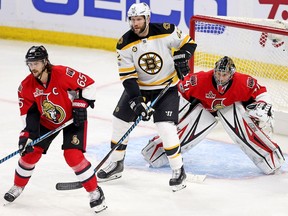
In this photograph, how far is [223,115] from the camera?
504 cm

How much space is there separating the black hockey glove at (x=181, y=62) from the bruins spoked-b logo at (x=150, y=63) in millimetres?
90

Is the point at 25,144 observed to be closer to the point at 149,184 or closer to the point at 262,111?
the point at 149,184

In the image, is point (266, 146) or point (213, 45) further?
point (213, 45)

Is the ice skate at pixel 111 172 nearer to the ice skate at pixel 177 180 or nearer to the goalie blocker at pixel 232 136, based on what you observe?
the goalie blocker at pixel 232 136

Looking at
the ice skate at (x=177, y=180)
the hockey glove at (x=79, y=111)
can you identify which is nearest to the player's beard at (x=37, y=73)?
the hockey glove at (x=79, y=111)

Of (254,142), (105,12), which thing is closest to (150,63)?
(254,142)

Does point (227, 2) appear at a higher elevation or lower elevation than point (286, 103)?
higher

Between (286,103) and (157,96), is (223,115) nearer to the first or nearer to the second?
(157,96)

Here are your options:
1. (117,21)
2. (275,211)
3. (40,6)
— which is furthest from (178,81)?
(40,6)

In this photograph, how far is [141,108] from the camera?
4602 mm

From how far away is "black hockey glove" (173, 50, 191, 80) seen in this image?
465 centimetres

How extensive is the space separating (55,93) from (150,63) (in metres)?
0.68

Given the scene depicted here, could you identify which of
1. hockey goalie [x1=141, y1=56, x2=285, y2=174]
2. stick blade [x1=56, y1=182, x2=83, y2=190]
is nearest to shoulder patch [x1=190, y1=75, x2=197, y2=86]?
hockey goalie [x1=141, y1=56, x2=285, y2=174]

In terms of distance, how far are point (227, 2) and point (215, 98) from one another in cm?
251
